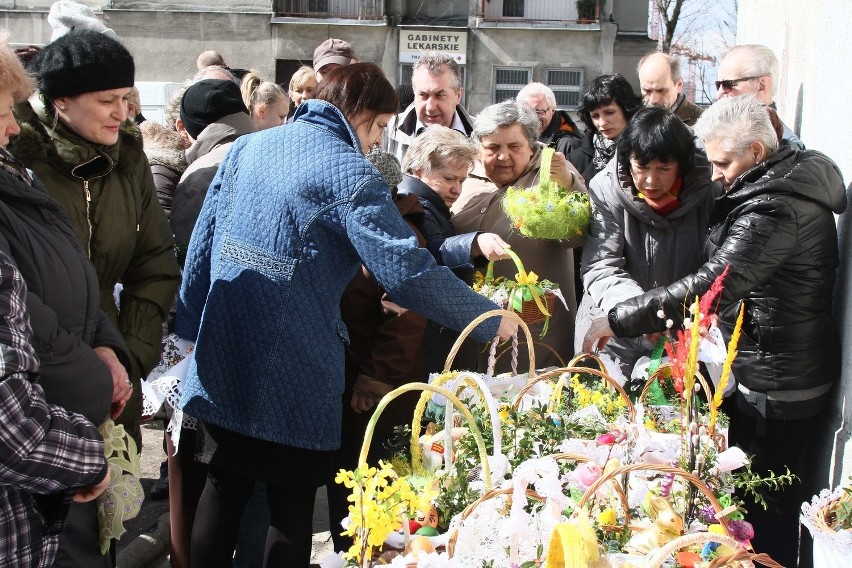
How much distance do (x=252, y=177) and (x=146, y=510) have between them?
234 cm

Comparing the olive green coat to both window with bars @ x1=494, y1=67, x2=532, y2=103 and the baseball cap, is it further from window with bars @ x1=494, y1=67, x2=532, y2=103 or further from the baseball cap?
window with bars @ x1=494, y1=67, x2=532, y2=103

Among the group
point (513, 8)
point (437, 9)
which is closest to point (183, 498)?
point (437, 9)

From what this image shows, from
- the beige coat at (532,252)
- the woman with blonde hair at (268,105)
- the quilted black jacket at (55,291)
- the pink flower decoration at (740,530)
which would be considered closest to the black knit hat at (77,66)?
the quilted black jacket at (55,291)

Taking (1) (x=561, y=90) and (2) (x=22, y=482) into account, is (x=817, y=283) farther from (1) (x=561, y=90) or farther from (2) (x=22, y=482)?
(1) (x=561, y=90)

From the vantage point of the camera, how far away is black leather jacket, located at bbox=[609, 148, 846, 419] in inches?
121

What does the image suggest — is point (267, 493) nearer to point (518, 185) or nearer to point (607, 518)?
point (607, 518)

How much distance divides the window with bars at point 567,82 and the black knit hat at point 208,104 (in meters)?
16.4

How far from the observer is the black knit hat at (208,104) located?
4.42 meters

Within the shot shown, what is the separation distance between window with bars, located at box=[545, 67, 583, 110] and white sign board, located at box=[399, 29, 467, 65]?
2.11 m

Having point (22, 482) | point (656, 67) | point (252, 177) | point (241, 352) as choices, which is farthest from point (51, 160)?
point (656, 67)

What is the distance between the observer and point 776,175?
3094 millimetres

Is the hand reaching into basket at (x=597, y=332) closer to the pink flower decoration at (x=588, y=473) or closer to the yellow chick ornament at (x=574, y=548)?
the pink flower decoration at (x=588, y=473)

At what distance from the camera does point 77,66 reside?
2.72 meters

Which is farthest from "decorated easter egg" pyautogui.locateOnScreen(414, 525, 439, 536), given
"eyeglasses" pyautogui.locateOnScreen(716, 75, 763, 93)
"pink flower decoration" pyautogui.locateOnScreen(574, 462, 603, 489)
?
"eyeglasses" pyautogui.locateOnScreen(716, 75, 763, 93)
